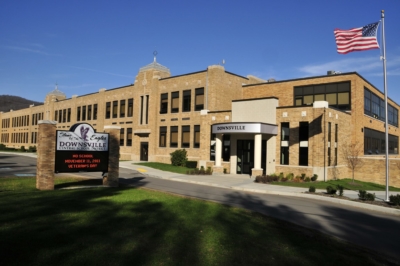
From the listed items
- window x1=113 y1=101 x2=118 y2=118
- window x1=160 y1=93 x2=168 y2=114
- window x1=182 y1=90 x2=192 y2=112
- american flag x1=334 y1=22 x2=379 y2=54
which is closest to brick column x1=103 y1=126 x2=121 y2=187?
american flag x1=334 y1=22 x2=379 y2=54

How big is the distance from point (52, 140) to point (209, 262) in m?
11.7

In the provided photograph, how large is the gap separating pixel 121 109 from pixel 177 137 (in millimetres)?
13111

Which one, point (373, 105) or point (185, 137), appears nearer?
point (373, 105)

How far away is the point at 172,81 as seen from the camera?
4028cm

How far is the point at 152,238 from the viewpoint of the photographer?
773 centimetres

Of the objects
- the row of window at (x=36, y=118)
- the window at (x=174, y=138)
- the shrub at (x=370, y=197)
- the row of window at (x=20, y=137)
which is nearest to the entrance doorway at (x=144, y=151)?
the window at (x=174, y=138)

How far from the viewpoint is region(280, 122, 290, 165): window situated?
26859mm

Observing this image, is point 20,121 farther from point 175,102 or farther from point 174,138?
point 174,138

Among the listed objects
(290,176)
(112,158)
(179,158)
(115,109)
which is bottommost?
(290,176)

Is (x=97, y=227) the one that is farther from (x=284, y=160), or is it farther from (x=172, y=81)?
(x=172, y=81)

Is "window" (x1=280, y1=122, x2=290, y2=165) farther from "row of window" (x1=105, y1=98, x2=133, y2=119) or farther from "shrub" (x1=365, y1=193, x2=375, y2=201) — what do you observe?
"row of window" (x1=105, y1=98, x2=133, y2=119)

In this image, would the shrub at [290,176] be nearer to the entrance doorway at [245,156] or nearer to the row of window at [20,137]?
the entrance doorway at [245,156]

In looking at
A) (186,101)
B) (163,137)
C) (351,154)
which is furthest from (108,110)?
(351,154)

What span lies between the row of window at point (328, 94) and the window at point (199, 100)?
1012 cm
